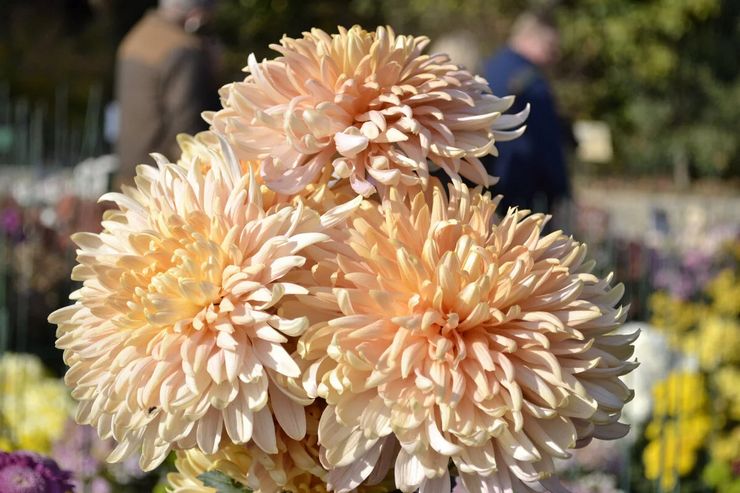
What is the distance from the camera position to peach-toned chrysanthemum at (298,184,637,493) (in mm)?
762

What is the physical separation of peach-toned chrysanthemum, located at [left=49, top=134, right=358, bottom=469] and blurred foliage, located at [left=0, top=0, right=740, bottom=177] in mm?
12320

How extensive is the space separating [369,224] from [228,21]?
44.1 feet

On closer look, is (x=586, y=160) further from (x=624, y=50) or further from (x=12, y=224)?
(x=624, y=50)

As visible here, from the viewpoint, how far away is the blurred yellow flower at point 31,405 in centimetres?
240

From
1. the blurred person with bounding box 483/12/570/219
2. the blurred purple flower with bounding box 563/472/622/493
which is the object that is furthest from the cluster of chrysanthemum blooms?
the blurred person with bounding box 483/12/570/219

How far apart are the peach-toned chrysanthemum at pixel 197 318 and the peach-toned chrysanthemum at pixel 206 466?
0.05 metres

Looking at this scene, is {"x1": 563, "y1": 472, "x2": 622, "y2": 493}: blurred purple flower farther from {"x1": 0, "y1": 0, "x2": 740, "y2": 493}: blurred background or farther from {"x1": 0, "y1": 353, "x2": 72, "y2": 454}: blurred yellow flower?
{"x1": 0, "y1": 353, "x2": 72, "y2": 454}: blurred yellow flower

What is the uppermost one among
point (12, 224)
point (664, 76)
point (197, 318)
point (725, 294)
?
point (197, 318)

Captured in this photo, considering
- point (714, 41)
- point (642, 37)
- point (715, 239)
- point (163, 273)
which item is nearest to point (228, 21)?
point (642, 37)

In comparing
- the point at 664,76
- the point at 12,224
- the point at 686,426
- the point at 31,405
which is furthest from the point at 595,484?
the point at 664,76

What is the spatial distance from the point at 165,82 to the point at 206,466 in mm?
2912

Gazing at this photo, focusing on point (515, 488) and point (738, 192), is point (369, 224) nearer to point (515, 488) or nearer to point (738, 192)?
point (515, 488)

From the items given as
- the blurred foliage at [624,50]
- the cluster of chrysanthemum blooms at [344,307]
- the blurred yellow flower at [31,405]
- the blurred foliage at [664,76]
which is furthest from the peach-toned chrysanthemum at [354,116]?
the blurred foliage at [664,76]

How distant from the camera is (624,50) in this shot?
13.7m
